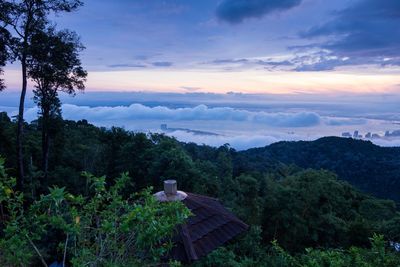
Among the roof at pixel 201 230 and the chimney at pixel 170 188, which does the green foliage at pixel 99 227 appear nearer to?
the roof at pixel 201 230

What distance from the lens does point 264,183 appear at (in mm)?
18906

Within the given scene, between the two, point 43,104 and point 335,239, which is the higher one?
point 43,104

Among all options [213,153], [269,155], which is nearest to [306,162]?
[269,155]

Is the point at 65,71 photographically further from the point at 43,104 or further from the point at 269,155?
the point at 269,155

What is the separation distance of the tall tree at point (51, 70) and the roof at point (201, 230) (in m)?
8.37

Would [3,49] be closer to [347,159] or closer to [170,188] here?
Answer: [170,188]

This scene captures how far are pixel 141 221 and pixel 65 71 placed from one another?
11.8m

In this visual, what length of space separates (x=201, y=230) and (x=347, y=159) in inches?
1769

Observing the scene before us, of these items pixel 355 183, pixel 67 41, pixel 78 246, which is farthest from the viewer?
pixel 355 183

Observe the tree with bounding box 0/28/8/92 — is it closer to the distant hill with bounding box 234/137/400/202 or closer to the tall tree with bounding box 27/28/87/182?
the tall tree with bounding box 27/28/87/182

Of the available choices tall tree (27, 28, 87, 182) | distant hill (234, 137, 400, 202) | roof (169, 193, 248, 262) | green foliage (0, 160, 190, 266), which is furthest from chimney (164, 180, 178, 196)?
distant hill (234, 137, 400, 202)

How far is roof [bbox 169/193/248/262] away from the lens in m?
5.21

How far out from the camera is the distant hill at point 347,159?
3938 centimetres

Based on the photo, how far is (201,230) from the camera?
18.9 feet
